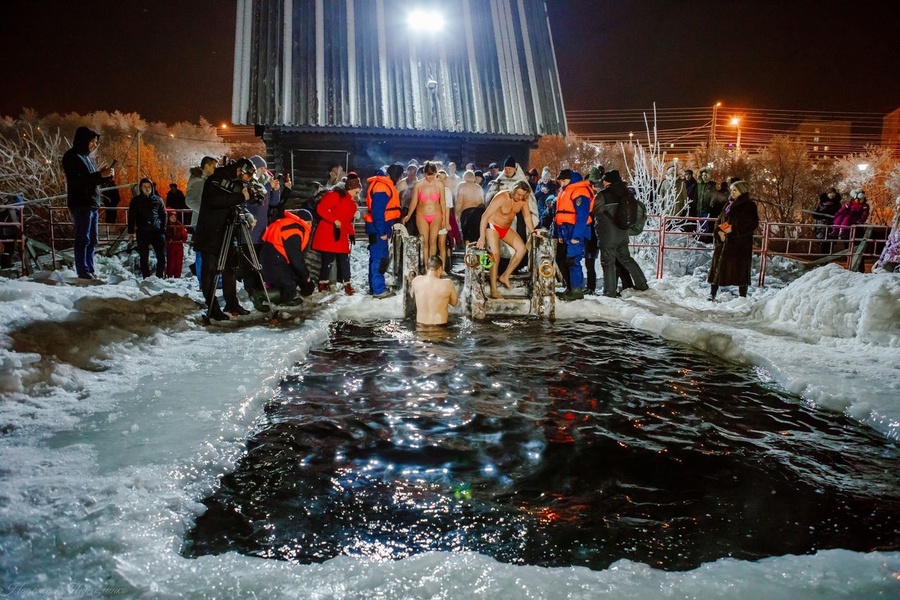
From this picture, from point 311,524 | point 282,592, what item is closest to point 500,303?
point 311,524

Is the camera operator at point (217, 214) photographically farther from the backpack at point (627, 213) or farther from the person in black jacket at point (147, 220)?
the backpack at point (627, 213)

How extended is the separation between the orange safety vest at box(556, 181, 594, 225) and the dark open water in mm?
4077

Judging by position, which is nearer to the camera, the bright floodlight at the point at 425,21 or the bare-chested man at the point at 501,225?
the bare-chested man at the point at 501,225

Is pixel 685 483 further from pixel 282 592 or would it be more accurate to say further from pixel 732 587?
pixel 282 592

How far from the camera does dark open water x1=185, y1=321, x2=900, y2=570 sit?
295 centimetres

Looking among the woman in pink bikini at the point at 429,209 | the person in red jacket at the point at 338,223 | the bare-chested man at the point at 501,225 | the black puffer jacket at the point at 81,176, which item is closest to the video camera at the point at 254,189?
the person in red jacket at the point at 338,223

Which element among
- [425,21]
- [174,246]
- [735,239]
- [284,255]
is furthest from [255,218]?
[425,21]

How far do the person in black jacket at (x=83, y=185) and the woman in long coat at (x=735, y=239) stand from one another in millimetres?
9701

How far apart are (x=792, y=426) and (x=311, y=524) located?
3.72 meters

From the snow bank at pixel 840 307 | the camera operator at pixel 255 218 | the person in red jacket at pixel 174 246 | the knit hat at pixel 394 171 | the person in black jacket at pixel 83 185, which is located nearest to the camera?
the snow bank at pixel 840 307

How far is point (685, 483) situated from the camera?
11.8ft

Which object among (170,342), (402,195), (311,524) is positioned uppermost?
(402,195)

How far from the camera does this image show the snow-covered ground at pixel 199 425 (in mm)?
2422

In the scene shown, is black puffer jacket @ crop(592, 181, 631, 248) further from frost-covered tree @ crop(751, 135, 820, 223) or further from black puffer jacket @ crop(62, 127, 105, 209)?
frost-covered tree @ crop(751, 135, 820, 223)
